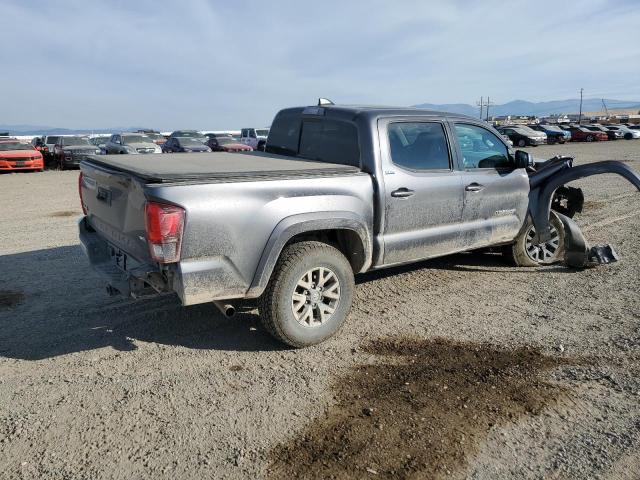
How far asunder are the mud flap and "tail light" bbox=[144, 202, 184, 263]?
463 centimetres

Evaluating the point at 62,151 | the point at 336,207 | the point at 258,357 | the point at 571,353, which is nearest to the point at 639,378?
the point at 571,353

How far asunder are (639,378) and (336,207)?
8.13 ft

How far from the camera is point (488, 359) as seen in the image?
3.91 meters

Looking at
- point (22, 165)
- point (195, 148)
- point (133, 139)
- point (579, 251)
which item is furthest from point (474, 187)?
point (133, 139)

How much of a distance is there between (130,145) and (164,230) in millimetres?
A: 20899

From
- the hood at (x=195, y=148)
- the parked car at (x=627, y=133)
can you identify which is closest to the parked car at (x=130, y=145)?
the hood at (x=195, y=148)

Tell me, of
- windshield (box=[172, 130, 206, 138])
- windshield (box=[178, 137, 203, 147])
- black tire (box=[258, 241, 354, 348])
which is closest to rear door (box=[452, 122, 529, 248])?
black tire (box=[258, 241, 354, 348])

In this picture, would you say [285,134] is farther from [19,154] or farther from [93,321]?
[19,154]

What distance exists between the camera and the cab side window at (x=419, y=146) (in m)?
4.59

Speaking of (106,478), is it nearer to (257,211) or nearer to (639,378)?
(257,211)

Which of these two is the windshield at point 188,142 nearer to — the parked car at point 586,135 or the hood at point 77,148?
the hood at point 77,148

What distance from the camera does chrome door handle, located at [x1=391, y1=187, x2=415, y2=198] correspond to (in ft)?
14.6

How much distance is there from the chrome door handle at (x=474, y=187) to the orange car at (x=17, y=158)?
2045cm

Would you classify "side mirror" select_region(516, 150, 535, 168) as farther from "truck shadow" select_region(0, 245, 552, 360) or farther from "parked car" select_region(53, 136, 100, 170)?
"parked car" select_region(53, 136, 100, 170)
